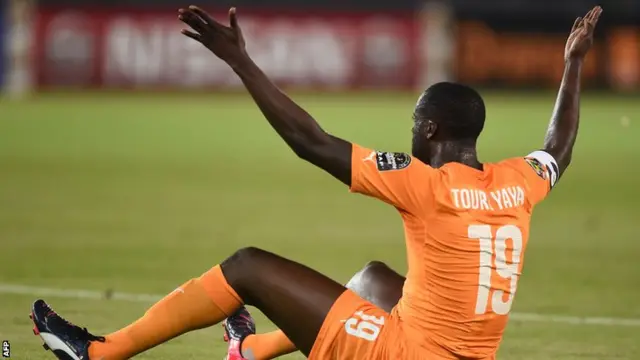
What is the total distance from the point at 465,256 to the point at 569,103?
127 cm

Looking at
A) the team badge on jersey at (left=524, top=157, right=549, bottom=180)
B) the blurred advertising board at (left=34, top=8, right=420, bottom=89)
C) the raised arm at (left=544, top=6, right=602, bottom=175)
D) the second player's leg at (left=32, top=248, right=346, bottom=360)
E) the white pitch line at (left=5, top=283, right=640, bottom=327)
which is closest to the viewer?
the second player's leg at (left=32, top=248, right=346, bottom=360)

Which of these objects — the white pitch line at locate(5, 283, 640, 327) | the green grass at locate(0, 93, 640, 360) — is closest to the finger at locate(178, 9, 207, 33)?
the green grass at locate(0, 93, 640, 360)

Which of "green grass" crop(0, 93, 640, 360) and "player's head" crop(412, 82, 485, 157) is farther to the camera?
"green grass" crop(0, 93, 640, 360)

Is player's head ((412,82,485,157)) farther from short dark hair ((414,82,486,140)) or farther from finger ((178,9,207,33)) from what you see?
finger ((178,9,207,33))

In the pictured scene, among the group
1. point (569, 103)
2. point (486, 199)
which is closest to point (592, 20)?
point (569, 103)

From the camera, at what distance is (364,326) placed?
5.02 m

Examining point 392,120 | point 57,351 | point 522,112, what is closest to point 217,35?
point 57,351

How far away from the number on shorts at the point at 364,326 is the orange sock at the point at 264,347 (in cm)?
88

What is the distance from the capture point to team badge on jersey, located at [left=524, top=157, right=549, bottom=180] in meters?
5.25

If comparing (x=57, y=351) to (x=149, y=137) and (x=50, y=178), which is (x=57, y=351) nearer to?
(x=50, y=178)

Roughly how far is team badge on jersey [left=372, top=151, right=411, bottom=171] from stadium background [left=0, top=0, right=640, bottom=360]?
217 centimetres

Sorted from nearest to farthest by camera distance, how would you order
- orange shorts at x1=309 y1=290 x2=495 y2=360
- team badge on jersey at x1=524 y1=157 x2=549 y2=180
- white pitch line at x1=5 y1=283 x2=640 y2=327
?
orange shorts at x1=309 y1=290 x2=495 y2=360, team badge on jersey at x1=524 y1=157 x2=549 y2=180, white pitch line at x1=5 y1=283 x2=640 y2=327

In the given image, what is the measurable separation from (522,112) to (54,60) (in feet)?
37.3

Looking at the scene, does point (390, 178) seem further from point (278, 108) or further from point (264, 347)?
point (264, 347)
